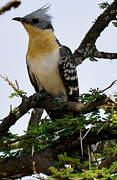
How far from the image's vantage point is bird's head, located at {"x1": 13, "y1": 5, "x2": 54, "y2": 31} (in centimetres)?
741

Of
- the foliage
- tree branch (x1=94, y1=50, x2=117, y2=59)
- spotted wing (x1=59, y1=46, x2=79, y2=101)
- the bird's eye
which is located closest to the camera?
the foliage

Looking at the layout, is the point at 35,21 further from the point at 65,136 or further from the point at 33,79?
the point at 65,136

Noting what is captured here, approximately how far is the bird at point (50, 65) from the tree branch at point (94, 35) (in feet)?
0.54

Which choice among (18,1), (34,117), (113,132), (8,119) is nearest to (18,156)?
(8,119)

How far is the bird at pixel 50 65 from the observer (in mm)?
6945

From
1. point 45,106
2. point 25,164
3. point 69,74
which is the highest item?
point 69,74

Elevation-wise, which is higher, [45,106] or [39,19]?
[39,19]

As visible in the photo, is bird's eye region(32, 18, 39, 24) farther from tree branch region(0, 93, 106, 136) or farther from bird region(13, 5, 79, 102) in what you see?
tree branch region(0, 93, 106, 136)

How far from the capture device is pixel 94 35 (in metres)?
7.07

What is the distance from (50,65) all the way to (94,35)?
857 mm

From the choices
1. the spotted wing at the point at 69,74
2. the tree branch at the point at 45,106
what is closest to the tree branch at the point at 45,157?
the tree branch at the point at 45,106

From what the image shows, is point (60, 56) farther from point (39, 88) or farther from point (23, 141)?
point (23, 141)

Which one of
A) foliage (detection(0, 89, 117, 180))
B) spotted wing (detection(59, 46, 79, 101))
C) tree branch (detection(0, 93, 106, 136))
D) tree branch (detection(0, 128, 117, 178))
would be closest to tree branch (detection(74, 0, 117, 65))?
spotted wing (detection(59, 46, 79, 101))

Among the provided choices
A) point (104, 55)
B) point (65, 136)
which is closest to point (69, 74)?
point (104, 55)
